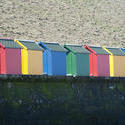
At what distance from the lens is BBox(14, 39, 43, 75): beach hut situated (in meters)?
14.0

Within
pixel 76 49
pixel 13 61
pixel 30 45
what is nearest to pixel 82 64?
pixel 76 49

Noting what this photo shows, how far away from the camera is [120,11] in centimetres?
3269

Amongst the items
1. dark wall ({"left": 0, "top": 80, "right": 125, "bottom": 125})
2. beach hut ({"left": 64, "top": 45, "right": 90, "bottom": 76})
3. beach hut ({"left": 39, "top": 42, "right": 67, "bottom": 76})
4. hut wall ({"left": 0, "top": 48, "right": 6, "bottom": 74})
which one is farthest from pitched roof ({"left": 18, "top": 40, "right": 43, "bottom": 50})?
dark wall ({"left": 0, "top": 80, "right": 125, "bottom": 125})

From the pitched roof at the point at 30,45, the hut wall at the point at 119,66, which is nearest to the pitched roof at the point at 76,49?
the pitched roof at the point at 30,45

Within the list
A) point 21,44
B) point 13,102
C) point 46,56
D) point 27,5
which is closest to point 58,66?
point 46,56

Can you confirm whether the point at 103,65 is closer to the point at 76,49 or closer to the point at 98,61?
the point at 98,61

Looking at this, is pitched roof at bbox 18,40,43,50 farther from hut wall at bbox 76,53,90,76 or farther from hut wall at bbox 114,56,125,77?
hut wall at bbox 114,56,125,77

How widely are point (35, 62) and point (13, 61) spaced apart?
902 mm

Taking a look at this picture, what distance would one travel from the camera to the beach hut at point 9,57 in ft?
44.2

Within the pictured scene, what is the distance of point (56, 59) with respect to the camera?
14.8 metres

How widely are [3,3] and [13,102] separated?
15.1m

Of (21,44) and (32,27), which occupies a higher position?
(32,27)

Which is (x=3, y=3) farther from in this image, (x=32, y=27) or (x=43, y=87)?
(x=43, y=87)

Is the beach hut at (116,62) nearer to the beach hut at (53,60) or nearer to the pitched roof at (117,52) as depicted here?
the pitched roof at (117,52)
